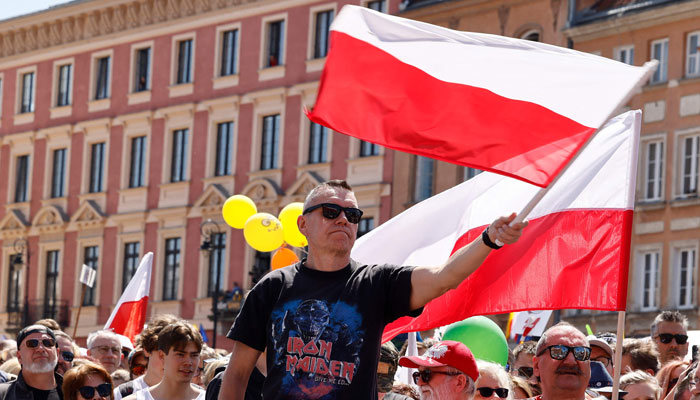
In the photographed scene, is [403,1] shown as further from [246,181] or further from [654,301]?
[654,301]

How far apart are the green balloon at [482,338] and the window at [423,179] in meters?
28.4

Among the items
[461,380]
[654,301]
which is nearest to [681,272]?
[654,301]

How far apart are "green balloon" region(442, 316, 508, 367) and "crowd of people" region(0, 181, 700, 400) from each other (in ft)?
5.95

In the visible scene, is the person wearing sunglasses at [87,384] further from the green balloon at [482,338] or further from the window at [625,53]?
the window at [625,53]

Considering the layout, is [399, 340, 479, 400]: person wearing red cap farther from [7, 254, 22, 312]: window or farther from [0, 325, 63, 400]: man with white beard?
[7, 254, 22, 312]: window

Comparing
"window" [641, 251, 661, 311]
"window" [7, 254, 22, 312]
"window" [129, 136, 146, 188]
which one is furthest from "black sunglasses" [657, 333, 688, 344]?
"window" [7, 254, 22, 312]

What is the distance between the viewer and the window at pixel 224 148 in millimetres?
46031

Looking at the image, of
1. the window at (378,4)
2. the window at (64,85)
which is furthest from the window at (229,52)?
the window at (64,85)

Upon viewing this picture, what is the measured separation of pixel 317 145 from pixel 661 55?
11535 millimetres

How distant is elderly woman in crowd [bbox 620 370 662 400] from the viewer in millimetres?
9203

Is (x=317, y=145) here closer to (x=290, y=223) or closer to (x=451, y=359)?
(x=290, y=223)

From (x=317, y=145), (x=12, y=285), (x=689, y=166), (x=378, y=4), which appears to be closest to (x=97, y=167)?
(x=12, y=285)

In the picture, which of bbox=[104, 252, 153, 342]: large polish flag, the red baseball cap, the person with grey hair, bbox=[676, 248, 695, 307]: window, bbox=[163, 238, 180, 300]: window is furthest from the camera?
bbox=[163, 238, 180, 300]: window

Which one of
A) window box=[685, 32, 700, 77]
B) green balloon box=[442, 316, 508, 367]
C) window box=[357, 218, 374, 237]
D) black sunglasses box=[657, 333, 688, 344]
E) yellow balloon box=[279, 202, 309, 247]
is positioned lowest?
green balloon box=[442, 316, 508, 367]
